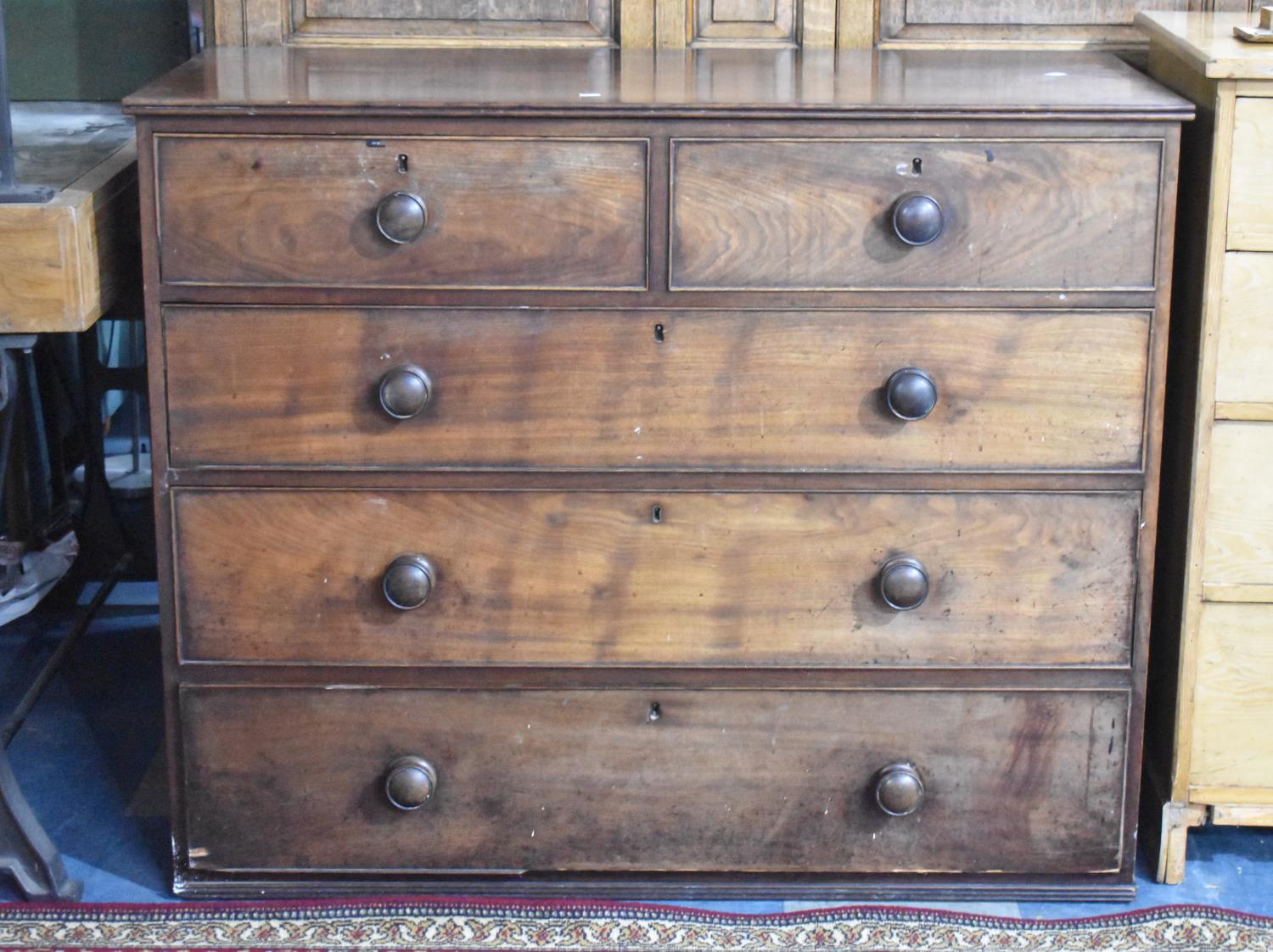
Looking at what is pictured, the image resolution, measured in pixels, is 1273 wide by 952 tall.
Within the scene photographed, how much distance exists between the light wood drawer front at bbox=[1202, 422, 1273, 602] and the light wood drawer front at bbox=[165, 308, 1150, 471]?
126 millimetres

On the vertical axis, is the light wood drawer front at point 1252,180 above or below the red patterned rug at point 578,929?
above

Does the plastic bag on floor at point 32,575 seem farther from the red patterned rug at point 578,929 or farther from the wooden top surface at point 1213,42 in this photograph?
the wooden top surface at point 1213,42

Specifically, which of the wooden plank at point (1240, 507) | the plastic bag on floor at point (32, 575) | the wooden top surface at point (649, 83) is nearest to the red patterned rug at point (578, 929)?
the wooden plank at point (1240, 507)

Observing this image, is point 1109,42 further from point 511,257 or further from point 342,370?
point 342,370

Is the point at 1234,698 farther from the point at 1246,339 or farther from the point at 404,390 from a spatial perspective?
the point at 404,390

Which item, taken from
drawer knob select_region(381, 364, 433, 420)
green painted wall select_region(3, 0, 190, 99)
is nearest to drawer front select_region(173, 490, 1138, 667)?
drawer knob select_region(381, 364, 433, 420)

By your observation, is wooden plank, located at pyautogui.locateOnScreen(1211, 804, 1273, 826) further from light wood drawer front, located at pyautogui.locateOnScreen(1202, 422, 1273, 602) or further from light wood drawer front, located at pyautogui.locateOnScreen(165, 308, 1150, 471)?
light wood drawer front, located at pyautogui.locateOnScreen(165, 308, 1150, 471)

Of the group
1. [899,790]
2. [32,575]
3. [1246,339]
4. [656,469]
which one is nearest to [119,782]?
[32,575]

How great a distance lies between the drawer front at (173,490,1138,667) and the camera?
1.87 metres

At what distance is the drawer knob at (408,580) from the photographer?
187cm

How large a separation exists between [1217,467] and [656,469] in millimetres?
658

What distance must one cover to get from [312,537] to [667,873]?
609 millimetres

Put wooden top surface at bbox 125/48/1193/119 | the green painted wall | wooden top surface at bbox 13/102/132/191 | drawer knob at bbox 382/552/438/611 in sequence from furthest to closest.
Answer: the green painted wall
wooden top surface at bbox 13/102/132/191
drawer knob at bbox 382/552/438/611
wooden top surface at bbox 125/48/1193/119

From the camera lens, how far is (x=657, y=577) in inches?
74.5
